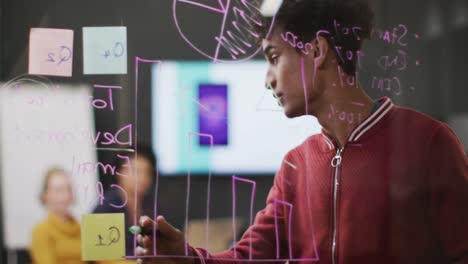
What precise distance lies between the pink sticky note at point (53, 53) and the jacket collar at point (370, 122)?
0.70m

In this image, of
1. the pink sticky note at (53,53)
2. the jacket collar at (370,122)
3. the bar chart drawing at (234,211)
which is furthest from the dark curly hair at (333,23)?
the pink sticky note at (53,53)

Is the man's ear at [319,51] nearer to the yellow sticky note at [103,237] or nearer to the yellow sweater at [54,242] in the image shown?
the yellow sticky note at [103,237]

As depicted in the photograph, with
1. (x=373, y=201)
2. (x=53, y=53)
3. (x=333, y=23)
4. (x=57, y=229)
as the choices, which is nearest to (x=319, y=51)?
(x=333, y=23)

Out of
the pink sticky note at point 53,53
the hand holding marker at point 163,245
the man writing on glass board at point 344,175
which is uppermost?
the pink sticky note at point 53,53

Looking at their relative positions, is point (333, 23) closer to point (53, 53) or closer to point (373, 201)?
point (373, 201)

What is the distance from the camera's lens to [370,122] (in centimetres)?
132

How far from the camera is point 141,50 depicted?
1330mm

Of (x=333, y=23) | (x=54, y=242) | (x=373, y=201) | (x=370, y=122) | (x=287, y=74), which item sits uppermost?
(x=333, y=23)

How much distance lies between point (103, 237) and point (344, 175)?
0.63m

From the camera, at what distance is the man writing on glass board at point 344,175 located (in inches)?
50.7

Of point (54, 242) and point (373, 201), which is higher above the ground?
point (373, 201)

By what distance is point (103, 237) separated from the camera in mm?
1336

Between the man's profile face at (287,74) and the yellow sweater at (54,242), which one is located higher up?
the man's profile face at (287,74)

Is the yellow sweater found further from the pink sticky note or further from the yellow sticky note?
the pink sticky note
